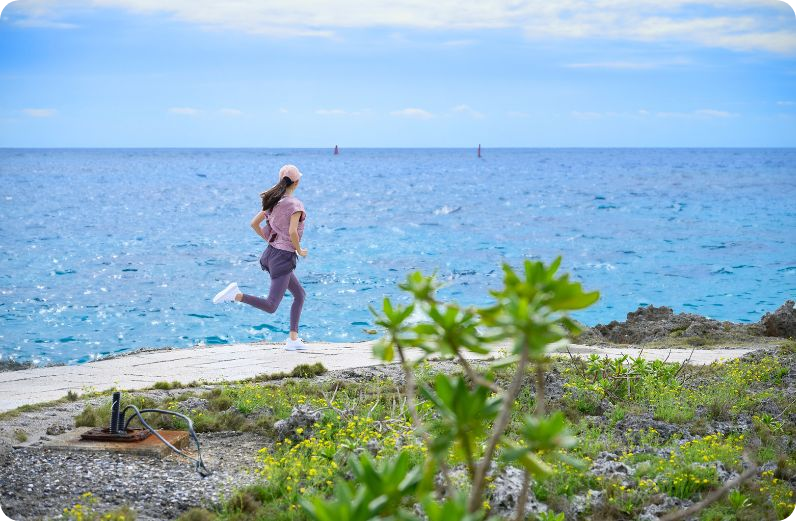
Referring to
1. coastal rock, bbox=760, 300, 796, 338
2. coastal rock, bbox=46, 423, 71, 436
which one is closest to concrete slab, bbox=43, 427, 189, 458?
coastal rock, bbox=46, 423, 71, 436

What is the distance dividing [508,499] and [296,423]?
178 cm

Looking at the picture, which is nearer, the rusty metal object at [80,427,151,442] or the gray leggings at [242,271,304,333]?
the rusty metal object at [80,427,151,442]

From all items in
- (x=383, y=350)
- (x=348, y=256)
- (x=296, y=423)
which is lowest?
(x=348, y=256)

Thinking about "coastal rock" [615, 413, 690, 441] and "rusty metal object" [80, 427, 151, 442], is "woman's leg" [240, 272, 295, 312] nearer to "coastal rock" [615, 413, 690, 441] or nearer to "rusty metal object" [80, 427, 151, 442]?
"rusty metal object" [80, 427, 151, 442]

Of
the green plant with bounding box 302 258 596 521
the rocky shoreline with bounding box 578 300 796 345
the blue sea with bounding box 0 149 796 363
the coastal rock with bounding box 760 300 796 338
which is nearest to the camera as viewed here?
the green plant with bounding box 302 258 596 521

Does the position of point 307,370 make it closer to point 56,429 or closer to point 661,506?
point 56,429

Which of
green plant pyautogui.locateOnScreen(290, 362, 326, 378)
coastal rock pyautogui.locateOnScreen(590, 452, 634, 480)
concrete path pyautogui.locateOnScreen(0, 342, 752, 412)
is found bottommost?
concrete path pyautogui.locateOnScreen(0, 342, 752, 412)

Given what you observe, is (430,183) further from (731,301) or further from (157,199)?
(731,301)

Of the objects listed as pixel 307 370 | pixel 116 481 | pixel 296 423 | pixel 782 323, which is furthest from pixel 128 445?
pixel 782 323

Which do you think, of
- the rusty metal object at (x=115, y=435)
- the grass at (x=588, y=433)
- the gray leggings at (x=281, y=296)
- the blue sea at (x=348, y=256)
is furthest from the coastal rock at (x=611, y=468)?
the gray leggings at (x=281, y=296)

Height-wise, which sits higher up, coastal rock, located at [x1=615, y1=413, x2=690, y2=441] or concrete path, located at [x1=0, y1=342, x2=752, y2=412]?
coastal rock, located at [x1=615, y1=413, x2=690, y2=441]

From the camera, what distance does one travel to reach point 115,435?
18.3 ft

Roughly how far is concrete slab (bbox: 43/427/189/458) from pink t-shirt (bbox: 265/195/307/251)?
3398 mm

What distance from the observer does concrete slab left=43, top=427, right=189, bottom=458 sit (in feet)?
17.7
